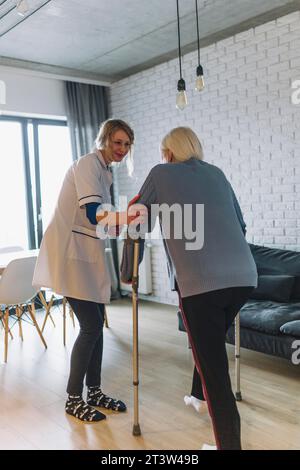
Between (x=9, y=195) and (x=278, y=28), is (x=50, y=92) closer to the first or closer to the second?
(x=9, y=195)

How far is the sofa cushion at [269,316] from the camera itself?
9.54ft

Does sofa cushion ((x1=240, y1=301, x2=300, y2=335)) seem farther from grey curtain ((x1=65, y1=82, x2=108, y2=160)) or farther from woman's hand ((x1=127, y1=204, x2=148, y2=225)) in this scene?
grey curtain ((x1=65, y1=82, x2=108, y2=160))

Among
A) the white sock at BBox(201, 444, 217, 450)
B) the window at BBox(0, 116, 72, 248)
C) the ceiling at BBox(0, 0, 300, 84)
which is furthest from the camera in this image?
the window at BBox(0, 116, 72, 248)

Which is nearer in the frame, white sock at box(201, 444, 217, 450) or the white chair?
white sock at box(201, 444, 217, 450)

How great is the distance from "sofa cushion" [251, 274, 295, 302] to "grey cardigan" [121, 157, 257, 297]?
1.67 m

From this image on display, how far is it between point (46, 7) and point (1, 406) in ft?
9.75

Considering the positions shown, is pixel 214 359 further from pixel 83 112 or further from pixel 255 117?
pixel 83 112

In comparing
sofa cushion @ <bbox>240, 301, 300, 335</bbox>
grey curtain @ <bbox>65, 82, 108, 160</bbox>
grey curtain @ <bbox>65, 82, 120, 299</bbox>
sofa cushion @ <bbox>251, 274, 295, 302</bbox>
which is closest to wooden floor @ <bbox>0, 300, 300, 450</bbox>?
sofa cushion @ <bbox>240, 301, 300, 335</bbox>

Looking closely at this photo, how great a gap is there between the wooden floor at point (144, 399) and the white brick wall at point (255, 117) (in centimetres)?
134

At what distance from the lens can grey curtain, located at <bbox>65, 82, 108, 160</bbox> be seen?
537 cm

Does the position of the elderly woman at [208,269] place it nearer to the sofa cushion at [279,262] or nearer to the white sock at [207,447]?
the white sock at [207,447]

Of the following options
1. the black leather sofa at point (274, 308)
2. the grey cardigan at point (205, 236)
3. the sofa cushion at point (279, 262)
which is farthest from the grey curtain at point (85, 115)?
the grey cardigan at point (205, 236)

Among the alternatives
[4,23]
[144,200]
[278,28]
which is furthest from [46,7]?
[144,200]

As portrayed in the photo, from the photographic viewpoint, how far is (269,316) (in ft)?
9.78
